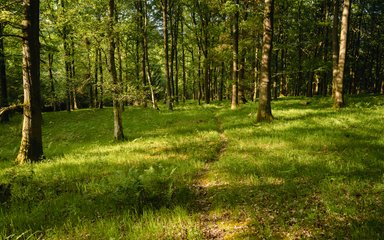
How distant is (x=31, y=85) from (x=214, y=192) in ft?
26.4

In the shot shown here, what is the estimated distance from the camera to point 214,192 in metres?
6.84

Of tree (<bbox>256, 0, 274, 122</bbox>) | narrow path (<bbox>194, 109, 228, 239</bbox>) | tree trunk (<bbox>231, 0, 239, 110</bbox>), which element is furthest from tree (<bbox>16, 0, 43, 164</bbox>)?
tree trunk (<bbox>231, 0, 239, 110</bbox>)

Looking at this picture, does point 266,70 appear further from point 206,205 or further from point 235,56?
point 206,205

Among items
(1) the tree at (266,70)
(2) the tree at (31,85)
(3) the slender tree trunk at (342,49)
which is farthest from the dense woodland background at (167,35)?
(2) the tree at (31,85)

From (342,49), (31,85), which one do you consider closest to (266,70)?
(342,49)

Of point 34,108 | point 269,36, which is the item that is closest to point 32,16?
point 34,108

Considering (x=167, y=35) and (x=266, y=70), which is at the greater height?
(x=167, y=35)

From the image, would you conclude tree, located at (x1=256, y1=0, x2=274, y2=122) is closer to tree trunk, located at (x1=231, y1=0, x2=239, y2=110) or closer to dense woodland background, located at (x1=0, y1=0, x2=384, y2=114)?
dense woodland background, located at (x1=0, y1=0, x2=384, y2=114)

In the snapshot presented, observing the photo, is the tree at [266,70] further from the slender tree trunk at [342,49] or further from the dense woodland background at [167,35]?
the slender tree trunk at [342,49]

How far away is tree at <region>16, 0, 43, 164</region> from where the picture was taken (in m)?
10.3

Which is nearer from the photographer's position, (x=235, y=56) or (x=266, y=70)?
(x=266, y=70)

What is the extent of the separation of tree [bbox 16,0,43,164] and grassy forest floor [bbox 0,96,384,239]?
91cm

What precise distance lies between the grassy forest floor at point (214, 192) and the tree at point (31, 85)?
3.00 ft

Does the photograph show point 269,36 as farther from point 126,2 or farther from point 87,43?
point 126,2
